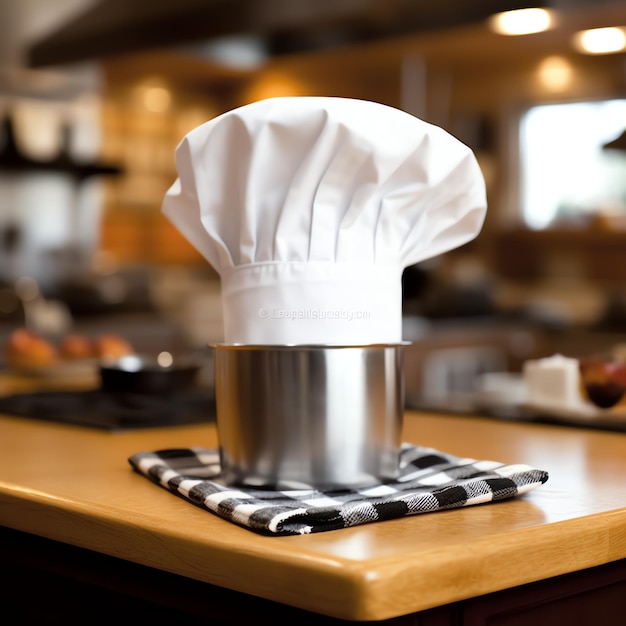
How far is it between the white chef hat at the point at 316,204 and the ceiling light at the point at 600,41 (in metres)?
3.81

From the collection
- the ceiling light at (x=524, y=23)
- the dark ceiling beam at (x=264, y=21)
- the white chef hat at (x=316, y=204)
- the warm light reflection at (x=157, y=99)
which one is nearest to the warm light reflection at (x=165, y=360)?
the dark ceiling beam at (x=264, y=21)

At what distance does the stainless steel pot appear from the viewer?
0.82 meters

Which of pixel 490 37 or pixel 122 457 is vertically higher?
pixel 490 37

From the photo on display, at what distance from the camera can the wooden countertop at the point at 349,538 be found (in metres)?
0.64

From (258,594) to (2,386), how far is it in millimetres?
1394

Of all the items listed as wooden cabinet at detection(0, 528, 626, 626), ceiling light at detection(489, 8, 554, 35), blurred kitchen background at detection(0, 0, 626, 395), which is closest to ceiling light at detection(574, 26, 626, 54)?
blurred kitchen background at detection(0, 0, 626, 395)

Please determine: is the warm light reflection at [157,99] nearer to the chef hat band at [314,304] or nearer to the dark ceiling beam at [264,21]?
the dark ceiling beam at [264,21]

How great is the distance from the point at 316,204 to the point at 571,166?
5.08 metres

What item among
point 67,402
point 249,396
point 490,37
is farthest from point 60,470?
point 490,37

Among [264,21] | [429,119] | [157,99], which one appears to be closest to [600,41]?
[429,119]

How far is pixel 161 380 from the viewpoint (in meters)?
1.67

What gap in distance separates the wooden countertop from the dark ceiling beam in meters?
0.82

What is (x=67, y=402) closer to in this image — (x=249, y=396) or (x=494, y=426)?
(x=494, y=426)

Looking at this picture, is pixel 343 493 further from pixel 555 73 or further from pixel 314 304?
pixel 555 73
